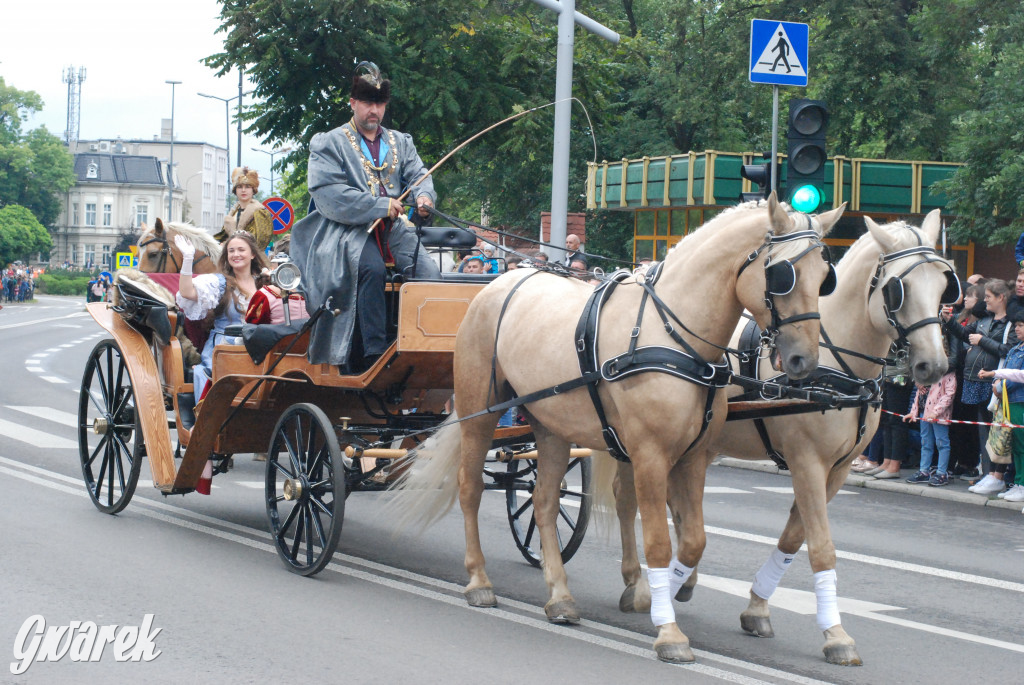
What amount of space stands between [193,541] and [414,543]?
4.44 ft

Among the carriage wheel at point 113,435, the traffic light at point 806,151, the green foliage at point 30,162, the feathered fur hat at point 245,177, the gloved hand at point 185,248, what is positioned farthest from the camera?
the green foliage at point 30,162

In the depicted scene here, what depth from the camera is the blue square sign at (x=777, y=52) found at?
11453 mm

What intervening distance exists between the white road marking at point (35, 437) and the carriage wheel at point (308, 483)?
5.58 meters

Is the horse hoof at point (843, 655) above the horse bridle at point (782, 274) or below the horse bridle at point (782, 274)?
below

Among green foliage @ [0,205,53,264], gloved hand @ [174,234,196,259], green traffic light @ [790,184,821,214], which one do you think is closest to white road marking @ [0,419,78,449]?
gloved hand @ [174,234,196,259]

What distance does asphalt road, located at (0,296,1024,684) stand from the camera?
16.9 ft

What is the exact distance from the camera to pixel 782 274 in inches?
195

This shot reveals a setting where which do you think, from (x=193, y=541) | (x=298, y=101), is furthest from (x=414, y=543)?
(x=298, y=101)

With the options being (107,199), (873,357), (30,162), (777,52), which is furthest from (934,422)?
(107,199)

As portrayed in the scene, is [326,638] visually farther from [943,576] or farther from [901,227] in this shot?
[943,576]

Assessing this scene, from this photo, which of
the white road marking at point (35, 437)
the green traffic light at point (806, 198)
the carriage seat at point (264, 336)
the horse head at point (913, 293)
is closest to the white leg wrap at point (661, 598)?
the horse head at point (913, 293)

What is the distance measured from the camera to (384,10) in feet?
56.2

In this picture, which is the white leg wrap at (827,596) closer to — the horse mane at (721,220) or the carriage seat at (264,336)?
the horse mane at (721,220)

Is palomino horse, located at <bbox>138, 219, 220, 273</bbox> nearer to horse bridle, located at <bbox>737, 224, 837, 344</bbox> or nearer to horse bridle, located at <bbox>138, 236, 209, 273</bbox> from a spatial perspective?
horse bridle, located at <bbox>138, 236, 209, 273</bbox>
